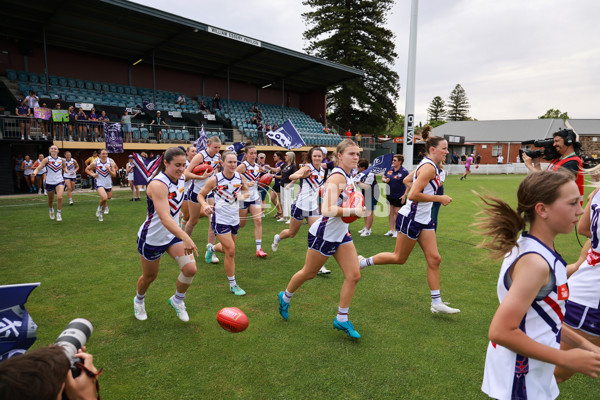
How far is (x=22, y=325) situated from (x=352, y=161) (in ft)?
10.8

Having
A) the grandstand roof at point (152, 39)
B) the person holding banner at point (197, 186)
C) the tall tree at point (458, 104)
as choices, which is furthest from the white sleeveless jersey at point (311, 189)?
the tall tree at point (458, 104)

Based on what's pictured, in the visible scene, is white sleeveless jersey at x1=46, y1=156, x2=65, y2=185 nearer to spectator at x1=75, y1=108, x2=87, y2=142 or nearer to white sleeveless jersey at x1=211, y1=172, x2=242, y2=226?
white sleeveless jersey at x1=211, y1=172, x2=242, y2=226

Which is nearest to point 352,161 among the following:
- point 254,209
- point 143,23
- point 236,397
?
point 236,397

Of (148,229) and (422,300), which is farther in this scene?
(422,300)

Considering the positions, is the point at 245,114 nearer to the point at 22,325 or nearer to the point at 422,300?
the point at 422,300

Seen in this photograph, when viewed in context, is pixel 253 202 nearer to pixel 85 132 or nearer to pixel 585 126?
pixel 85 132

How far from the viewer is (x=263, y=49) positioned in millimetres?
26969

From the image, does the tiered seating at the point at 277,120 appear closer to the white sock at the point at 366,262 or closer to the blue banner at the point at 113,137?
the blue banner at the point at 113,137

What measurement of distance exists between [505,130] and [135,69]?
5870 centimetres

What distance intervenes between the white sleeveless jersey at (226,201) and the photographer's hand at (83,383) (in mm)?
4046

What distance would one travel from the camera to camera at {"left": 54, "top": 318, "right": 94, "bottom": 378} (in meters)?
1.52

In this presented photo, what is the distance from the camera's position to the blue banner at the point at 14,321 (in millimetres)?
1725

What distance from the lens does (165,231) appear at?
4301 millimetres

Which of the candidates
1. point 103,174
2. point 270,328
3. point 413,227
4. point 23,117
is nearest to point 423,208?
point 413,227
